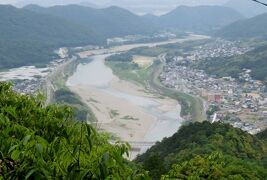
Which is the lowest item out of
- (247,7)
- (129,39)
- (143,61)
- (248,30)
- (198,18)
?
(143,61)

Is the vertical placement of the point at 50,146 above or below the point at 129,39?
above

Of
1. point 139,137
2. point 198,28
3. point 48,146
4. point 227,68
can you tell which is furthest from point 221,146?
point 198,28

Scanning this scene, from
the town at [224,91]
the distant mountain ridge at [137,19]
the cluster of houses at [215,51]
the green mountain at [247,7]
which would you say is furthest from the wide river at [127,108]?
the green mountain at [247,7]

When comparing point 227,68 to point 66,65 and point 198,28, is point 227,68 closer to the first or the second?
point 66,65

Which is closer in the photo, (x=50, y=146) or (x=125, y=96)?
(x=50, y=146)

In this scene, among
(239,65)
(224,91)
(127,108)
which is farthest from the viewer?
(239,65)

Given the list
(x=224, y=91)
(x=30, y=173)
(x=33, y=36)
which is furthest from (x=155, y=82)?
(x=30, y=173)

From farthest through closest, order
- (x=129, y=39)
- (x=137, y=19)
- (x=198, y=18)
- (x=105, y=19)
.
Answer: (x=198, y=18) → (x=137, y=19) → (x=105, y=19) → (x=129, y=39)

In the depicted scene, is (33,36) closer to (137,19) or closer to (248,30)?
(248,30)
